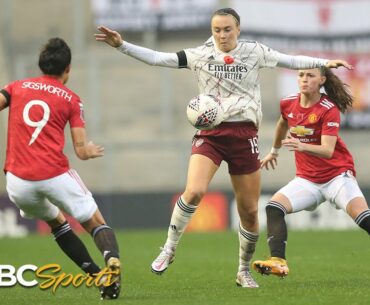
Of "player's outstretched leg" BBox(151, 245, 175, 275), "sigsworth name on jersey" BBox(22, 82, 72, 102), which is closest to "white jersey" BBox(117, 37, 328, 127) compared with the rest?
"sigsworth name on jersey" BBox(22, 82, 72, 102)

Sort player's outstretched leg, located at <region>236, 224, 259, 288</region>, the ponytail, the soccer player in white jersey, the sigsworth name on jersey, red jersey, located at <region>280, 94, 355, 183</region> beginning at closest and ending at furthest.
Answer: the sigsworth name on jersey → the soccer player in white jersey → player's outstretched leg, located at <region>236, 224, 259, 288</region> → red jersey, located at <region>280, 94, 355, 183</region> → the ponytail

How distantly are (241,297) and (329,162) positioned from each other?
1694mm

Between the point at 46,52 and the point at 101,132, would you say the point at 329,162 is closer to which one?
the point at 46,52

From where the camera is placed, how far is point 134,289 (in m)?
8.82

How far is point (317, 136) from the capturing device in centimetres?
903

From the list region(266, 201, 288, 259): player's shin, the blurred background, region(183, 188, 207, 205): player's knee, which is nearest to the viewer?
region(183, 188, 207, 205): player's knee

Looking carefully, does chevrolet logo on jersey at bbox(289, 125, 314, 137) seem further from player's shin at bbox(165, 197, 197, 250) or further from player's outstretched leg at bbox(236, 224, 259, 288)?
player's shin at bbox(165, 197, 197, 250)

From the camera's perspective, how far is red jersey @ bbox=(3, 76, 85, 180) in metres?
7.64

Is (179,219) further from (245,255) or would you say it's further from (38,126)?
(38,126)

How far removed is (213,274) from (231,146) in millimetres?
2289

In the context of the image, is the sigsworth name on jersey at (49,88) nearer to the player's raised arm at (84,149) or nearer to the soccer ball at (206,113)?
the player's raised arm at (84,149)

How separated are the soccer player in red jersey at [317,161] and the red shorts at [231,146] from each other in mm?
399

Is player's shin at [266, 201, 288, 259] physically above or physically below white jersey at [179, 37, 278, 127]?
below

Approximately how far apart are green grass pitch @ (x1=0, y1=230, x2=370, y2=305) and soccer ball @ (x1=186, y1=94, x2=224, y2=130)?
136 centimetres
